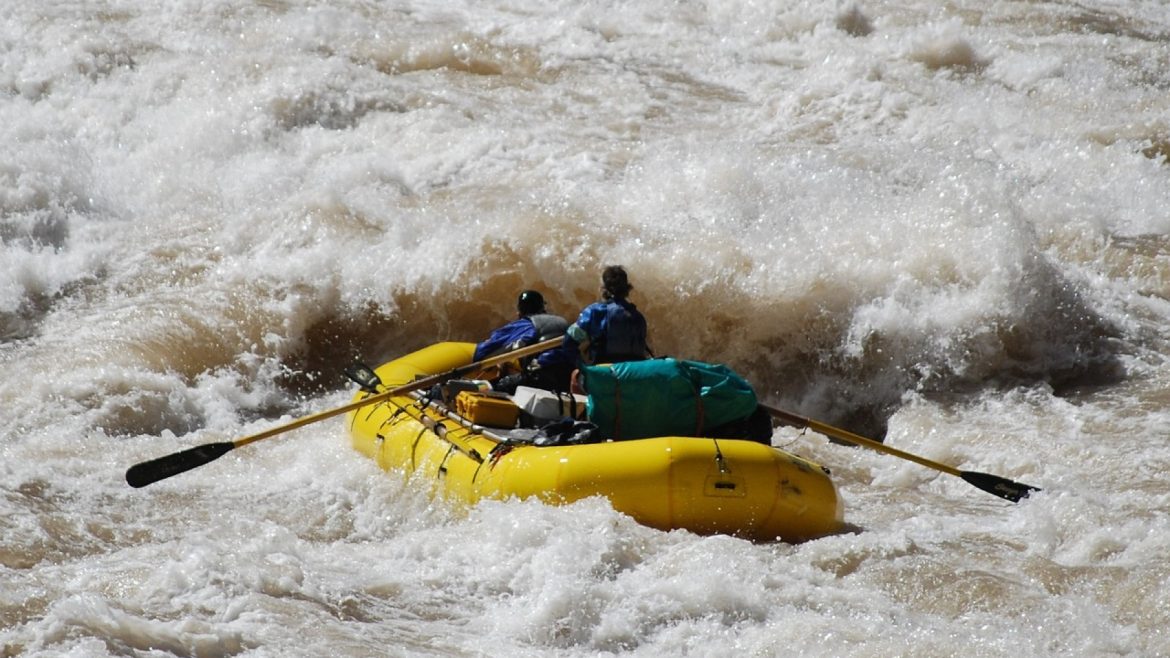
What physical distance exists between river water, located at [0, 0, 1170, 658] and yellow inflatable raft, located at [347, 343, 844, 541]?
19 centimetres

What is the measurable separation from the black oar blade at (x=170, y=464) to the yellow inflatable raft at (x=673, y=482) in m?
1.08

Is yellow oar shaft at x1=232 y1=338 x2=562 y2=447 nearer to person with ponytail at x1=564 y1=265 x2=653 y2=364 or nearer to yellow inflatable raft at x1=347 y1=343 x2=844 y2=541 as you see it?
person with ponytail at x1=564 y1=265 x2=653 y2=364

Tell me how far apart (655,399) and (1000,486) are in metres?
1.71

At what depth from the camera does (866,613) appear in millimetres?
5305

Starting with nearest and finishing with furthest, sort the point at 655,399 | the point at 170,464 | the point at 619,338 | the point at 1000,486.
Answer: the point at 170,464
the point at 655,399
the point at 1000,486
the point at 619,338

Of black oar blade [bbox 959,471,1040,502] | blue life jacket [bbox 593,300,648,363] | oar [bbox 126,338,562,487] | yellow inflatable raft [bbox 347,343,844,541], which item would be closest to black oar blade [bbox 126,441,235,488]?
oar [bbox 126,338,562,487]

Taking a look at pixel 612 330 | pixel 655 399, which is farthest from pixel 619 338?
pixel 655 399

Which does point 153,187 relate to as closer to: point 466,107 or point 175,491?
point 466,107

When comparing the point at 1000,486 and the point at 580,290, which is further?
the point at 580,290

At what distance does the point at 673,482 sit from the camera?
6027 millimetres

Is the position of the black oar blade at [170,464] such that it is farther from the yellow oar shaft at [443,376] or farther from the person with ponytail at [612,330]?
the person with ponytail at [612,330]

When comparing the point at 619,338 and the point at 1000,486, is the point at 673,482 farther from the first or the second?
the point at 1000,486

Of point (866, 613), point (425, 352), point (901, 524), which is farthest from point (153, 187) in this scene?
point (866, 613)

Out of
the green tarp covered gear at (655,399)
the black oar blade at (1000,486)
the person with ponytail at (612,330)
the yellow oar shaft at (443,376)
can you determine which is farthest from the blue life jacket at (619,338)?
the black oar blade at (1000,486)
